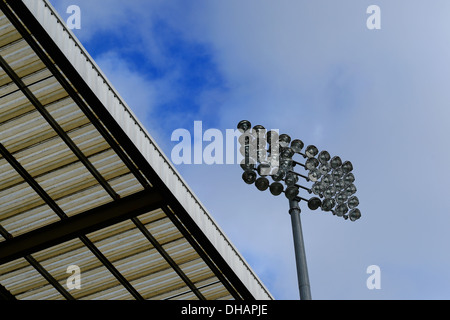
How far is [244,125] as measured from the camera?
20000 mm

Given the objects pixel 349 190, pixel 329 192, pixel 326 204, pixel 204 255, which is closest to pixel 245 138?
pixel 329 192

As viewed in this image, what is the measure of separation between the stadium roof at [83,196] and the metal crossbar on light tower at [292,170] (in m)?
2.82

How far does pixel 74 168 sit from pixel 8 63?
382cm

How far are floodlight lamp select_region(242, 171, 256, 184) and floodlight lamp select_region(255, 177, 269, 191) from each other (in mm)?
142

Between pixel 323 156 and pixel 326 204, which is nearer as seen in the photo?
pixel 326 204

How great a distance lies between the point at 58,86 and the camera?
65.8 ft

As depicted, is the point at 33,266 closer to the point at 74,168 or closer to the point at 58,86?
the point at 74,168

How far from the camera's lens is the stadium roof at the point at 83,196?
19.6 metres

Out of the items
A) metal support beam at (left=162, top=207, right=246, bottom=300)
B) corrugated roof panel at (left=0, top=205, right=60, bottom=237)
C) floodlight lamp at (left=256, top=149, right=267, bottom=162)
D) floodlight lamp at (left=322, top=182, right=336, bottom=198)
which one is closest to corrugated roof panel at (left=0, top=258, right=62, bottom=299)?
corrugated roof panel at (left=0, top=205, right=60, bottom=237)

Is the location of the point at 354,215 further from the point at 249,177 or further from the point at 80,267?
the point at 80,267

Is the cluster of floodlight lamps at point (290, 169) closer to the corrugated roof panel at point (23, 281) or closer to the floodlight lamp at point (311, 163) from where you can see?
the floodlight lamp at point (311, 163)

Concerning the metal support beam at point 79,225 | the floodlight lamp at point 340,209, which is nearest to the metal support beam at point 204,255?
the metal support beam at point 79,225

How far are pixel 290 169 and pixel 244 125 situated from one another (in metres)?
1.74
